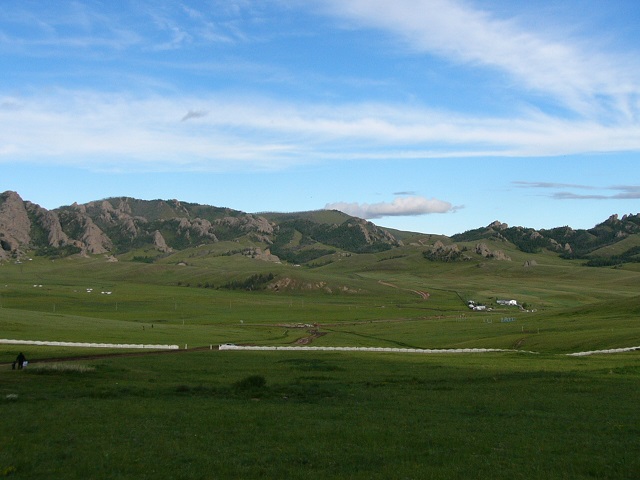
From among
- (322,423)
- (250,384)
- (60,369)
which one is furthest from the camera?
(60,369)

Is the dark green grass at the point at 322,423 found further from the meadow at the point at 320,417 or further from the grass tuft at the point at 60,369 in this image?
the grass tuft at the point at 60,369

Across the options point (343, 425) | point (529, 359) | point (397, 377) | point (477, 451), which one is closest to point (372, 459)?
point (477, 451)

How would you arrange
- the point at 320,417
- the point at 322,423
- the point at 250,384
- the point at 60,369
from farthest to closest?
1. the point at 60,369
2. the point at 250,384
3. the point at 320,417
4. the point at 322,423

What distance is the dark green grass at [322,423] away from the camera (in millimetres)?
21266

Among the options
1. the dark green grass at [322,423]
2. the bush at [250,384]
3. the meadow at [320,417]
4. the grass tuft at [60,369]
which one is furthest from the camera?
the grass tuft at [60,369]

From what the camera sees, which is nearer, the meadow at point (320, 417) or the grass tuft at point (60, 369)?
the meadow at point (320, 417)

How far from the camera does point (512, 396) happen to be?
124 feet

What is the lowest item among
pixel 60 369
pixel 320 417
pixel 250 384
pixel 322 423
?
Result: pixel 250 384

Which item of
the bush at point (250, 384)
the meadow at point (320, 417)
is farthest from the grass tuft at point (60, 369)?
the bush at point (250, 384)

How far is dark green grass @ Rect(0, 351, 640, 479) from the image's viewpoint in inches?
837

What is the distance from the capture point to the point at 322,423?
29.0m

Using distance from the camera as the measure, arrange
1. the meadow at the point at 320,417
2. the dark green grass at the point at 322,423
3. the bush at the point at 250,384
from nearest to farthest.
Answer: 1. the dark green grass at the point at 322,423
2. the meadow at the point at 320,417
3. the bush at the point at 250,384

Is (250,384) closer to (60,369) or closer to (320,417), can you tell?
(320,417)

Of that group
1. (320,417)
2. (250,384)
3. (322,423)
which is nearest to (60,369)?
(250,384)
